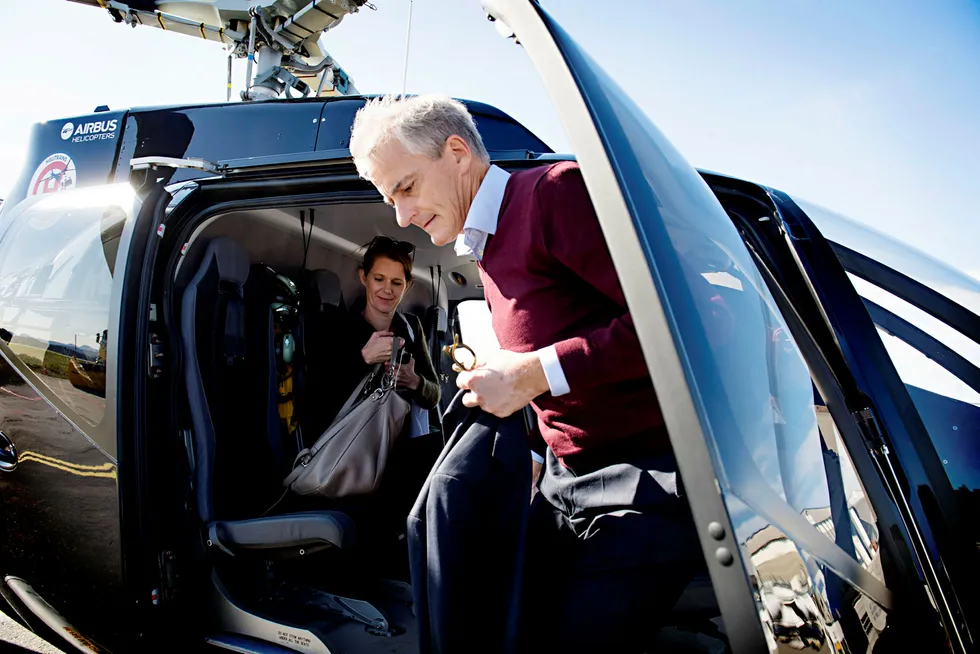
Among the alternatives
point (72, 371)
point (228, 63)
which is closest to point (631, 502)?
point (72, 371)

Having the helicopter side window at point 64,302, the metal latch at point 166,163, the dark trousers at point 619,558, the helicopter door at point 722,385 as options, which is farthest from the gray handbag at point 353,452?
the helicopter door at point 722,385

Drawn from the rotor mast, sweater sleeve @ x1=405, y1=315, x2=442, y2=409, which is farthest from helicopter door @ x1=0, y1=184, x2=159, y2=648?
the rotor mast

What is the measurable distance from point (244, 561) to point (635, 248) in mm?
1960

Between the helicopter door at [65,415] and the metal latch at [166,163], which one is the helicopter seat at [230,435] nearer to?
the helicopter door at [65,415]

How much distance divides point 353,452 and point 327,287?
90 cm

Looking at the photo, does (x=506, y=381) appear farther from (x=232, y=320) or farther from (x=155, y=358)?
(x=232, y=320)

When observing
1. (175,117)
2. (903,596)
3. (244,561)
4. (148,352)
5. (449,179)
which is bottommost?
(244,561)

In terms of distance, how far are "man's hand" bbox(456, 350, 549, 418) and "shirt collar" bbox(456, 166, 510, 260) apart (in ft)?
0.94

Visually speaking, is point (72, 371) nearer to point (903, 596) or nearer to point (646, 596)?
point (646, 596)

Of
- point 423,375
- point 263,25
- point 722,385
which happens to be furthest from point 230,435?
point 263,25

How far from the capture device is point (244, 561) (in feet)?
6.81

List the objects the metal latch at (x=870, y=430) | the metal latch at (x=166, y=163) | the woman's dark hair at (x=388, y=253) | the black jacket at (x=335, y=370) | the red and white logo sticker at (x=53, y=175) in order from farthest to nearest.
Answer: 1. the woman's dark hair at (x=388, y=253)
2. the red and white logo sticker at (x=53, y=175)
3. the black jacket at (x=335, y=370)
4. the metal latch at (x=166, y=163)
5. the metal latch at (x=870, y=430)

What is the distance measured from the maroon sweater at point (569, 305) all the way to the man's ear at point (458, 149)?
202 millimetres

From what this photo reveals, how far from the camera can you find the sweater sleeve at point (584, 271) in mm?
979
